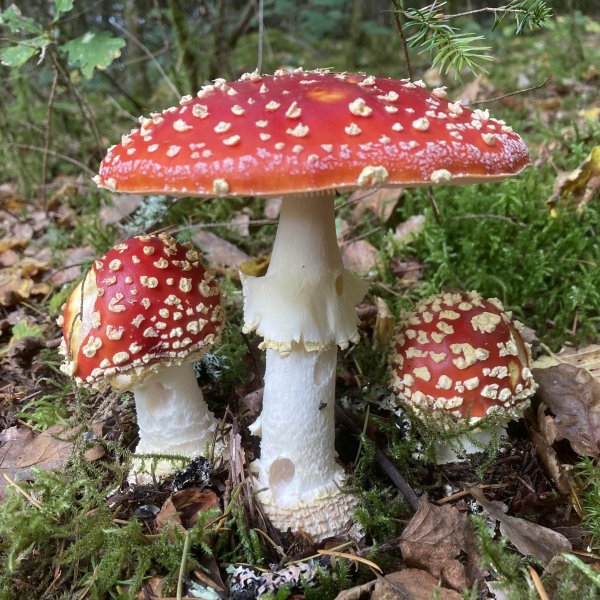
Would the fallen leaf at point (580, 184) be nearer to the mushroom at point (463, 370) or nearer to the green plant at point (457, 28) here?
the green plant at point (457, 28)

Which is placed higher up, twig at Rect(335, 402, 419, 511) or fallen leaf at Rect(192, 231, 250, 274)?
fallen leaf at Rect(192, 231, 250, 274)

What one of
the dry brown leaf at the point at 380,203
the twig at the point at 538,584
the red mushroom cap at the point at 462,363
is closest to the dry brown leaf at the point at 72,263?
the dry brown leaf at the point at 380,203

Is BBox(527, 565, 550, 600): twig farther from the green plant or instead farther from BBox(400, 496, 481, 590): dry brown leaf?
the green plant

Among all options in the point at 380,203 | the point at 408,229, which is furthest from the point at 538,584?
the point at 380,203

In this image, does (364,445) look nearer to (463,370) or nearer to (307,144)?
(463,370)

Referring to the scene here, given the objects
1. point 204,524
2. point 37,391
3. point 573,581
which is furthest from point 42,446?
point 573,581

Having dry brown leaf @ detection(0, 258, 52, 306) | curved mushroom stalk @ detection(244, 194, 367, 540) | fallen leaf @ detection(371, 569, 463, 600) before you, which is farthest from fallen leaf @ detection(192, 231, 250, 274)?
fallen leaf @ detection(371, 569, 463, 600)

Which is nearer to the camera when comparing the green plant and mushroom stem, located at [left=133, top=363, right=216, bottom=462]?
the green plant
